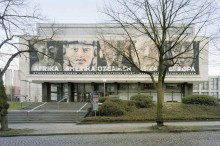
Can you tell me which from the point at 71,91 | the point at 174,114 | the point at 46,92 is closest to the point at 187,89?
the point at 71,91

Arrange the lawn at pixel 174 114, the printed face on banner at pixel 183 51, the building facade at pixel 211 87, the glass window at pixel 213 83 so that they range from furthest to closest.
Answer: the glass window at pixel 213 83, the building facade at pixel 211 87, the lawn at pixel 174 114, the printed face on banner at pixel 183 51

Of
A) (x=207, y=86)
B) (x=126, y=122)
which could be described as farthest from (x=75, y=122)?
(x=207, y=86)

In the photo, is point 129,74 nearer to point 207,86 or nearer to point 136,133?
point 136,133

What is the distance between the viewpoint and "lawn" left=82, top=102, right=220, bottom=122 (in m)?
27.6

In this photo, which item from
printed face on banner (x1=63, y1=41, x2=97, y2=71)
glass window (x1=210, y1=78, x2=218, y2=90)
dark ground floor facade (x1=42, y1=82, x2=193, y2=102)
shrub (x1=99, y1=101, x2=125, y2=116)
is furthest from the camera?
glass window (x1=210, y1=78, x2=218, y2=90)

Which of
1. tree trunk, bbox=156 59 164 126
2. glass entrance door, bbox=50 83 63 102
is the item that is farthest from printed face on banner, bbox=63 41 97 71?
tree trunk, bbox=156 59 164 126

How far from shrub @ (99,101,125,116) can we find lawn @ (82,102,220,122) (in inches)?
21.4

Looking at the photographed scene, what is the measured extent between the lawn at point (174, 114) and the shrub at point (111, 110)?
0.54m

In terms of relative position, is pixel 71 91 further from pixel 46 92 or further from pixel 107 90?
pixel 107 90

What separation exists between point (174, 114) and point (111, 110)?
5.31m

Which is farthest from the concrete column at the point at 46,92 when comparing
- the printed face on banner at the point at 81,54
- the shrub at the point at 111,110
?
the shrub at the point at 111,110

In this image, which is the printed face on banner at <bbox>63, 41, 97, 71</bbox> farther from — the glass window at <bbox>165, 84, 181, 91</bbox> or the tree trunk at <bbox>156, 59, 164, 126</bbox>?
the tree trunk at <bbox>156, 59, 164, 126</bbox>

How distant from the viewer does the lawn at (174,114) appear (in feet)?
90.4

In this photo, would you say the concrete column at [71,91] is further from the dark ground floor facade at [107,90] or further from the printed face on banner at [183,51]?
the printed face on banner at [183,51]
